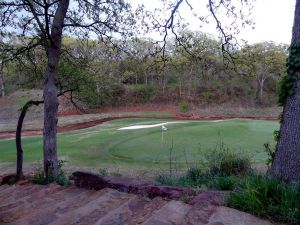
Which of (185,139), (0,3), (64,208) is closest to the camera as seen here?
(64,208)

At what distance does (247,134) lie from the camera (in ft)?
49.6

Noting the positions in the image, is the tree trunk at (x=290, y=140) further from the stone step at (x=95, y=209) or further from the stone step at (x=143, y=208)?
the stone step at (x=95, y=209)

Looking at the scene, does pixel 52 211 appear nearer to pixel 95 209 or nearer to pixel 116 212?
pixel 95 209

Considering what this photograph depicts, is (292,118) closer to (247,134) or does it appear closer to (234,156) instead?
(234,156)

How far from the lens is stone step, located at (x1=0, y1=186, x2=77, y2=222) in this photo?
3307mm

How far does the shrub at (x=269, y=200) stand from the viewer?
256cm

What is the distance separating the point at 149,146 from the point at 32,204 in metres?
9.63

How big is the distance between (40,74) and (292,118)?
24.1 feet

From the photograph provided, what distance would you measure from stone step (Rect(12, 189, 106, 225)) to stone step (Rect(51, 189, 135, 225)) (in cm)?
11

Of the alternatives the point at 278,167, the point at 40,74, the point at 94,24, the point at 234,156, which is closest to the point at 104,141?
the point at 40,74

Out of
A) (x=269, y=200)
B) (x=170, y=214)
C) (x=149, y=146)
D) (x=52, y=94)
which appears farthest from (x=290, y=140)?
(x=149, y=146)

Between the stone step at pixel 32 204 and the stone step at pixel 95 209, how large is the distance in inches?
25.6

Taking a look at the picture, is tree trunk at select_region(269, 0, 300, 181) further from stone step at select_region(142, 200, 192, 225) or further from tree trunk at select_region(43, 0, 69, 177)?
tree trunk at select_region(43, 0, 69, 177)

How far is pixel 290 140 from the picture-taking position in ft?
12.6
